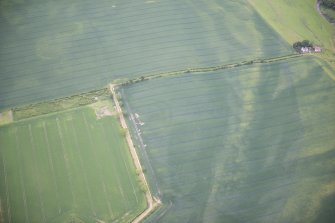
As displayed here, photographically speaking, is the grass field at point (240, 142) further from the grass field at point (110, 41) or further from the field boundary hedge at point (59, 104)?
the grass field at point (110, 41)

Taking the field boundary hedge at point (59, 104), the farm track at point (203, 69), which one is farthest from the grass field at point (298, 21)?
the field boundary hedge at point (59, 104)

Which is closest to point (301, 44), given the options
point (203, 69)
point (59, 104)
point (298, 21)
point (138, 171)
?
point (298, 21)

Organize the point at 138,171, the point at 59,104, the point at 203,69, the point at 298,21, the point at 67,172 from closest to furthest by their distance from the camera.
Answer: the point at 67,172 < the point at 138,171 < the point at 59,104 < the point at 203,69 < the point at 298,21

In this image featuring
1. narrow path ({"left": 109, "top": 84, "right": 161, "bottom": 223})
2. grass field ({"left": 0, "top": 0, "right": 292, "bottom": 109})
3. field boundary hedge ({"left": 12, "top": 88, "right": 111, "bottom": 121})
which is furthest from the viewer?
grass field ({"left": 0, "top": 0, "right": 292, "bottom": 109})

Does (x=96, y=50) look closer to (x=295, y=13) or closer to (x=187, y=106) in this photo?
(x=187, y=106)

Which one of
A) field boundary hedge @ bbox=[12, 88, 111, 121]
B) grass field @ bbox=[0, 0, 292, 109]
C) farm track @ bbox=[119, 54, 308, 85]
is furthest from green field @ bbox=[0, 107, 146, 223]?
farm track @ bbox=[119, 54, 308, 85]

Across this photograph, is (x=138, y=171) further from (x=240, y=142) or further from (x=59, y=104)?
(x=59, y=104)

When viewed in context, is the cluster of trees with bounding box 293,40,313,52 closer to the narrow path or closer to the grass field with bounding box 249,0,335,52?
the grass field with bounding box 249,0,335,52

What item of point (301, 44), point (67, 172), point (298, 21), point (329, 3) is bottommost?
point (67, 172)
